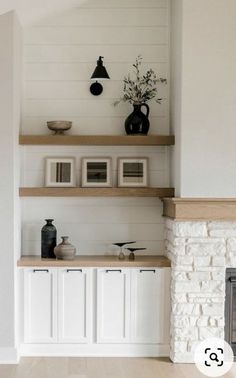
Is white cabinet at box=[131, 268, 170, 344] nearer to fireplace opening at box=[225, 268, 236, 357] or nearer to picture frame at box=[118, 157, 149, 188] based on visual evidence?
fireplace opening at box=[225, 268, 236, 357]

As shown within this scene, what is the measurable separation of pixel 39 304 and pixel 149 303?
38.1 inches

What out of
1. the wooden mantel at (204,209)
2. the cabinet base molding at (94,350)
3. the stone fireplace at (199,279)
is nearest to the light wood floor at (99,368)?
the cabinet base molding at (94,350)

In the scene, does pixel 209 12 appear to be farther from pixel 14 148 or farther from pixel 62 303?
pixel 62 303

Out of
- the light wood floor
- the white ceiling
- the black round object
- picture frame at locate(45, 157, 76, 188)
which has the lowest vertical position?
the light wood floor

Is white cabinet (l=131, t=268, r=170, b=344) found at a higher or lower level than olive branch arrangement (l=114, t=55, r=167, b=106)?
lower

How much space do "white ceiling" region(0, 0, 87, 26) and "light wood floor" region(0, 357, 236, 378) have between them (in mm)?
2955

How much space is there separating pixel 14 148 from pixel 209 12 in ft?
6.63

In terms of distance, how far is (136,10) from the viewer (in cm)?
512

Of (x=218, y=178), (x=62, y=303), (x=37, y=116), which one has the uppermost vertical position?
(x=37, y=116)

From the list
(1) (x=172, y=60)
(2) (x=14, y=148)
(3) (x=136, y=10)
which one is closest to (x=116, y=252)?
(2) (x=14, y=148)

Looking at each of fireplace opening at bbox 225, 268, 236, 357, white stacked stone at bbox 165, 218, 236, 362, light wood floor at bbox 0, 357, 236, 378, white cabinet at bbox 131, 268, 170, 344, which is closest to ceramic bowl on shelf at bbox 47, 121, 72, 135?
white stacked stone at bbox 165, 218, 236, 362

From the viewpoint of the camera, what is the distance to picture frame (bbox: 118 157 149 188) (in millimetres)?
5078

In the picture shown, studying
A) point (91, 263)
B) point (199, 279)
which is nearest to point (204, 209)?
point (199, 279)

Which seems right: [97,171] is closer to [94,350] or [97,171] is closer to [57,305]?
[57,305]
